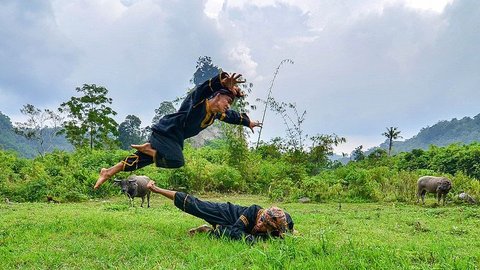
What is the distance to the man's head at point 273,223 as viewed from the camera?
17.3 feet

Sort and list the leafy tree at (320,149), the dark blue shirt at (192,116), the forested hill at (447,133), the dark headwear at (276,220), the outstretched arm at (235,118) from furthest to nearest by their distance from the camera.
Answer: the forested hill at (447,133), the leafy tree at (320,149), the outstretched arm at (235,118), the dark blue shirt at (192,116), the dark headwear at (276,220)

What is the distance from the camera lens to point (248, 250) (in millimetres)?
4398

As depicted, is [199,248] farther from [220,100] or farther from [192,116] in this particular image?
[220,100]

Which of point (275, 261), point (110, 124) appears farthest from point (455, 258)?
point (110, 124)

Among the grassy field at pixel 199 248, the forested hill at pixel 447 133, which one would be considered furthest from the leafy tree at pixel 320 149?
the forested hill at pixel 447 133

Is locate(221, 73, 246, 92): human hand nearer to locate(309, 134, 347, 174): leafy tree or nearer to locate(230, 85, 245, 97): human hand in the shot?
locate(230, 85, 245, 97): human hand

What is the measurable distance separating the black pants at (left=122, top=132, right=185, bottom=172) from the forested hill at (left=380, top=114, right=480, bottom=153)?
64.3 m

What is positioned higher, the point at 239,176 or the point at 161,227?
the point at 239,176

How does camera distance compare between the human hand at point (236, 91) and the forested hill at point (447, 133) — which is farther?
the forested hill at point (447, 133)

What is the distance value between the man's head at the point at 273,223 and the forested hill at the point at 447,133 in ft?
210

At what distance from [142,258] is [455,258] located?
2894 millimetres

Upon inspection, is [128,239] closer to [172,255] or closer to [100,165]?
[172,255]

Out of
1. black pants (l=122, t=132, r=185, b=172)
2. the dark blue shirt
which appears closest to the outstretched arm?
the dark blue shirt

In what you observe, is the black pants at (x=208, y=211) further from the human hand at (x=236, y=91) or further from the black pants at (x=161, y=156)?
the human hand at (x=236, y=91)
